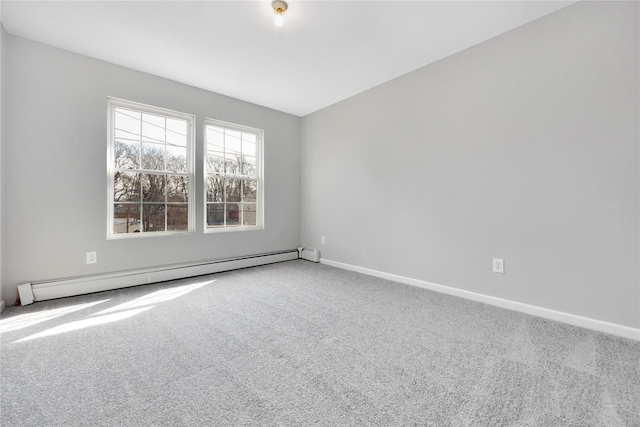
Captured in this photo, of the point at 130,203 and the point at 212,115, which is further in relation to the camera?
the point at 212,115

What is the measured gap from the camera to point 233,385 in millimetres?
1344

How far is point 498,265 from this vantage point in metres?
2.41

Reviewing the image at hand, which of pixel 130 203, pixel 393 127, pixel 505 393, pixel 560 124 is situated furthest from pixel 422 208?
pixel 130 203

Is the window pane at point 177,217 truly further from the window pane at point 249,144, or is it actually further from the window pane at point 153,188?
the window pane at point 249,144

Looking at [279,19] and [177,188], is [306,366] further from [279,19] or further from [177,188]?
[177,188]

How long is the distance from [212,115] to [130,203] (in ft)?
4.92

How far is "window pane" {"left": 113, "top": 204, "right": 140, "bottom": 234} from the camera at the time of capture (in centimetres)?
296

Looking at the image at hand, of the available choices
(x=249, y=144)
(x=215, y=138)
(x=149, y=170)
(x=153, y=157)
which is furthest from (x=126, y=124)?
(x=249, y=144)

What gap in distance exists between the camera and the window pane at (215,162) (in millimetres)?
3664

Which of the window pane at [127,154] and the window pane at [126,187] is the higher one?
the window pane at [127,154]

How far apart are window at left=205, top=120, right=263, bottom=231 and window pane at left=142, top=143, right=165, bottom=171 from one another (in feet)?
1.78

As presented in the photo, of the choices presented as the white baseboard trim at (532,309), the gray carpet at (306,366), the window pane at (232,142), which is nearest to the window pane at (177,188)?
the window pane at (232,142)

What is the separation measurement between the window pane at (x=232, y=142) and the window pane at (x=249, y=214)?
804mm

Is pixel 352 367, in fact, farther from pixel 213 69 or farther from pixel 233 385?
pixel 213 69
